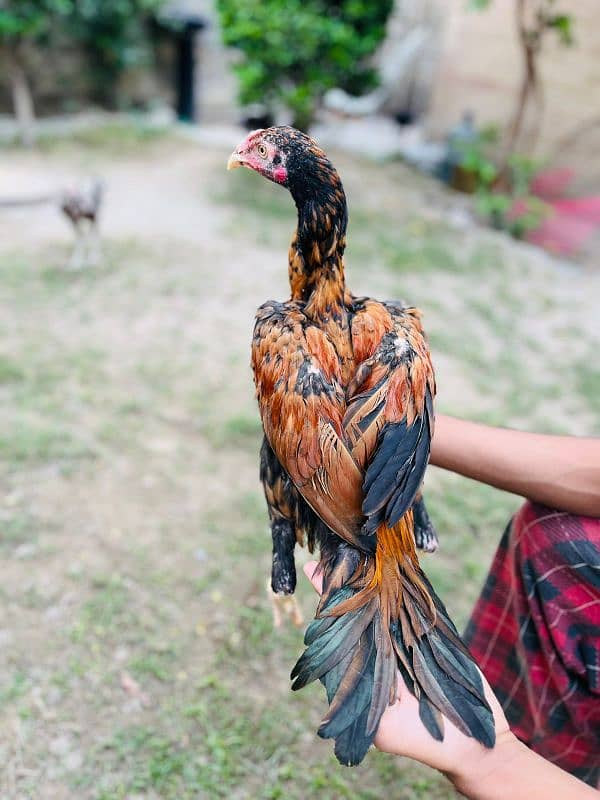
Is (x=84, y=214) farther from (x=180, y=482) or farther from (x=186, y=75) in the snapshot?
(x=186, y=75)

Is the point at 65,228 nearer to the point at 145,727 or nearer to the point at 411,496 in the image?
the point at 145,727

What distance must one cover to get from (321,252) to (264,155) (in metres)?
0.28

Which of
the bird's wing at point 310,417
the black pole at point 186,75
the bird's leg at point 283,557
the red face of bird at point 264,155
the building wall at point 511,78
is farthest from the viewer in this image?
the black pole at point 186,75

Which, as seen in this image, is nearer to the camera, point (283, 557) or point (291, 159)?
point (291, 159)

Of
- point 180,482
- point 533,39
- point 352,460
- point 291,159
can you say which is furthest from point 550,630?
point 533,39

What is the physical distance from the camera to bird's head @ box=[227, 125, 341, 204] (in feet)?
5.48

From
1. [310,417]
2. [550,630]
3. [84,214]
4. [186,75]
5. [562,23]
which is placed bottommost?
[84,214]

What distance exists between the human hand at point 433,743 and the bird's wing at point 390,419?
0.39m

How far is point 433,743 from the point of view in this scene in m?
1.41

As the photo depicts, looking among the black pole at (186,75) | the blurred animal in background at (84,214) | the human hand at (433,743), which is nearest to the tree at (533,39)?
the blurred animal in background at (84,214)

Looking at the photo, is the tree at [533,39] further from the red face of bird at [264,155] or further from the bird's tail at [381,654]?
the bird's tail at [381,654]

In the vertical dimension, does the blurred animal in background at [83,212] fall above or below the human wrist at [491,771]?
below

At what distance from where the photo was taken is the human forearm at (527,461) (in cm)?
186

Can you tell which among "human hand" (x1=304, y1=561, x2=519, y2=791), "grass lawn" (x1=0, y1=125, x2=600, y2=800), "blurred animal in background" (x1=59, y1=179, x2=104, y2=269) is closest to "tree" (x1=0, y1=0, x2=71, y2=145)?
"grass lawn" (x1=0, y1=125, x2=600, y2=800)
